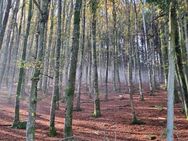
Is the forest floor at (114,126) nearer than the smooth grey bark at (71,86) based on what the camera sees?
No

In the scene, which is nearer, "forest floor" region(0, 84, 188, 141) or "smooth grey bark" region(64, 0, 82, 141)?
"smooth grey bark" region(64, 0, 82, 141)

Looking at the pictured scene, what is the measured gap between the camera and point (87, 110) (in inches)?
845

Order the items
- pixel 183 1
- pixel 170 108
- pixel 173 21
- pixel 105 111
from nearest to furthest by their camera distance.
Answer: pixel 170 108 < pixel 173 21 < pixel 183 1 < pixel 105 111

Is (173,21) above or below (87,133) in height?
above

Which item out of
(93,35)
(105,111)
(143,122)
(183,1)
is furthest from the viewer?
(105,111)

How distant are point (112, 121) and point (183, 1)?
22.2ft

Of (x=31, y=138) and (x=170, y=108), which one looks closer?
(x=170, y=108)

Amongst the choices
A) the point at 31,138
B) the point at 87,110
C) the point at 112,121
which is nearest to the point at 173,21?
the point at 31,138

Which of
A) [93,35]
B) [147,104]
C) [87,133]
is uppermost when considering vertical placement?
[93,35]

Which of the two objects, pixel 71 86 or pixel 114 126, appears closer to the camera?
pixel 71 86

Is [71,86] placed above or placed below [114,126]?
above

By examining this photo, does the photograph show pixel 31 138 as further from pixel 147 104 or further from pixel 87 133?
pixel 147 104

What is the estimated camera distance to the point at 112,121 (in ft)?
55.3

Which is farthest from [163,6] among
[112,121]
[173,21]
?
[112,121]
